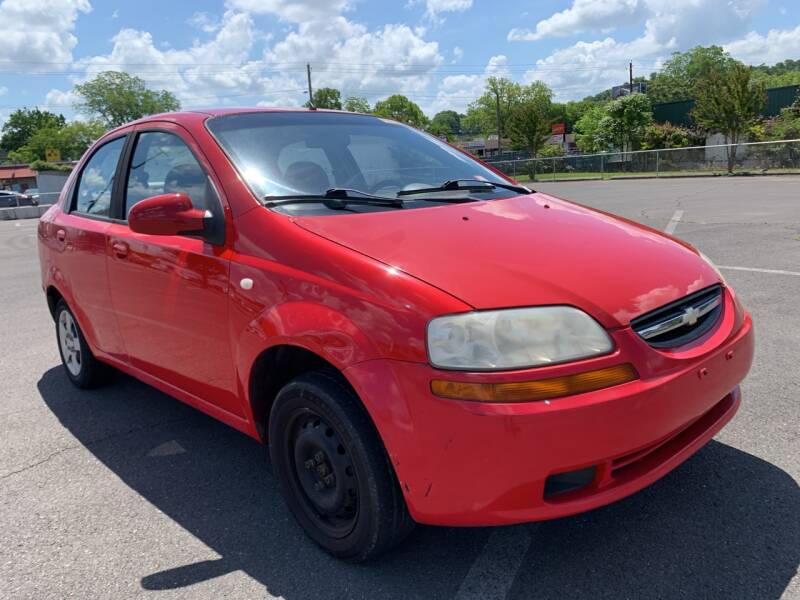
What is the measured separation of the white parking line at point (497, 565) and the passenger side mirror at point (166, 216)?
1.68 metres

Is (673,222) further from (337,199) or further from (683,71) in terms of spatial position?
(683,71)

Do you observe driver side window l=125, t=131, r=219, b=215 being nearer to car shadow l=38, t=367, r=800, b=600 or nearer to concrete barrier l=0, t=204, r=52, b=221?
car shadow l=38, t=367, r=800, b=600

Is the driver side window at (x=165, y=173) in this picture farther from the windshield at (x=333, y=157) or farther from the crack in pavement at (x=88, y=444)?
the crack in pavement at (x=88, y=444)

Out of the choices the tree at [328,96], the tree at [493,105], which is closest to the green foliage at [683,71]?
the tree at [493,105]

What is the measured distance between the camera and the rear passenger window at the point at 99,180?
365 centimetres

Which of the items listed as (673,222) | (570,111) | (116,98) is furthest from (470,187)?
(570,111)

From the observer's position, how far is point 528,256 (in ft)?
7.29

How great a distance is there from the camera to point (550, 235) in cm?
247

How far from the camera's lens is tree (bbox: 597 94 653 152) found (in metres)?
41.7

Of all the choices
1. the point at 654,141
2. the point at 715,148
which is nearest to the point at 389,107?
the point at 654,141

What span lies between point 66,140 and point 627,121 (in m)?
82.1

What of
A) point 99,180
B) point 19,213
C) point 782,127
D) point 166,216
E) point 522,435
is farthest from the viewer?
point 782,127

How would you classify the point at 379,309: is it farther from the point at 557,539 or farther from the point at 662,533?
the point at 662,533

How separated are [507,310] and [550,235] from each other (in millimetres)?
644
